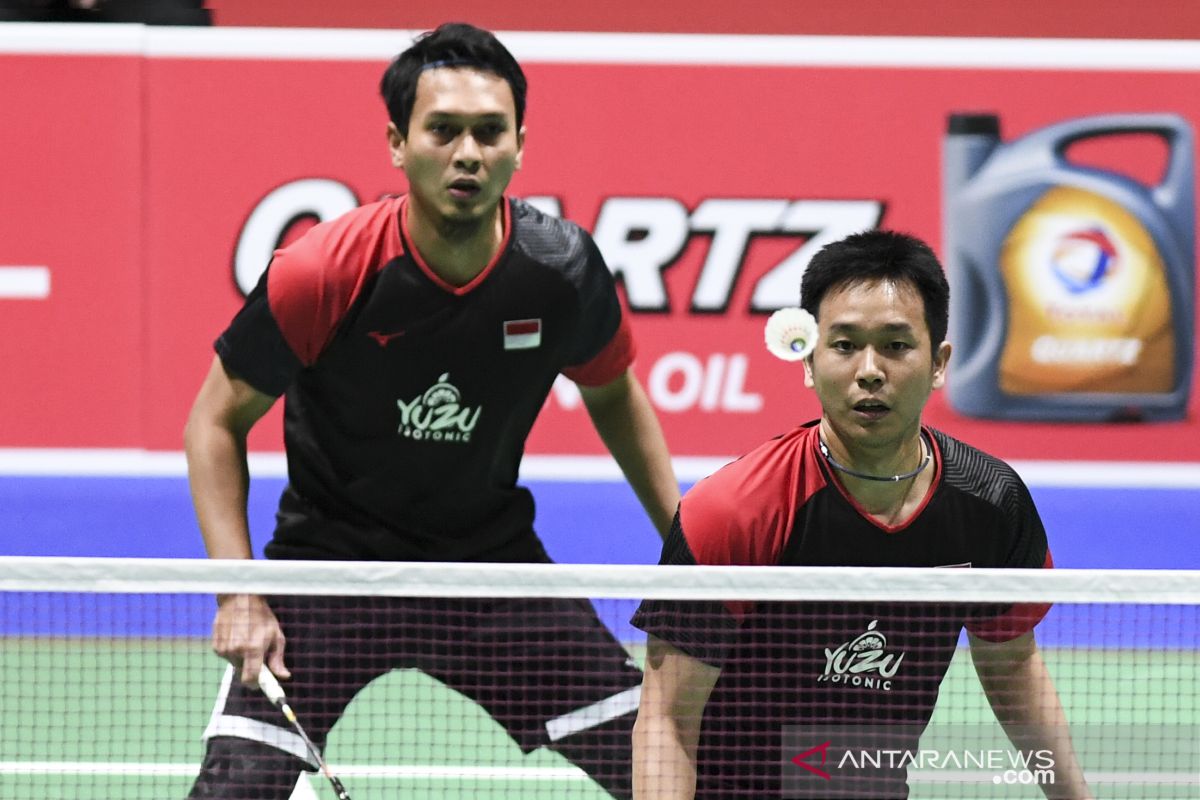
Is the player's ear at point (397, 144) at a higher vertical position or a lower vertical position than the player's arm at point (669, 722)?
higher

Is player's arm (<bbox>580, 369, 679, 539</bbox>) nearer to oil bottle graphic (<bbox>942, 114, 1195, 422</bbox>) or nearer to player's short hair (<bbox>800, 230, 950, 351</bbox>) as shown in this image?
player's short hair (<bbox>800, 230, 950, 351</bbox>)

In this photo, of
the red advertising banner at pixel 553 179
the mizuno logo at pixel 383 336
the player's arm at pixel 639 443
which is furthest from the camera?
the red advertising banner at pixel 553 179

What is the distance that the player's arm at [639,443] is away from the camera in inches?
157

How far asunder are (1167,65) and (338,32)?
9.50 ft

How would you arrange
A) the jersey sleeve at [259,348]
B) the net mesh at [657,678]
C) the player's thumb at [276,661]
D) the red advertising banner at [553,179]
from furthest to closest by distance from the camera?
1. the red advertising banner at [553,179]
2. the jersey sleeve at [259,348]
3. the player's thumb at [276,661]
4. the net mesh at [657,678]

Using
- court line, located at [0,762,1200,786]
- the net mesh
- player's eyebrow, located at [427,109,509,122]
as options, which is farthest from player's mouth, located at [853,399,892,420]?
court line, located at [0,762,1200,786]

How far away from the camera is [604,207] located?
6305mm

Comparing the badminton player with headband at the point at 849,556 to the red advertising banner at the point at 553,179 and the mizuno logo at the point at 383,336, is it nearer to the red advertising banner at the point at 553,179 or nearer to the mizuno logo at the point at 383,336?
the mizuno logo at the point at 383,336

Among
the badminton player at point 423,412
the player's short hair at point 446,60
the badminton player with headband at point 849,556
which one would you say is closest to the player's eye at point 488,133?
the badminton player at point 423,412

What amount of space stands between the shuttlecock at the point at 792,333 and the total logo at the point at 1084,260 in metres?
3.51

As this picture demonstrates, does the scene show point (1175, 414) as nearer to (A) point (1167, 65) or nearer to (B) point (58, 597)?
(A) point (1167, 65)

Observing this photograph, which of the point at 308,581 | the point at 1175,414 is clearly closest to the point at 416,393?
the point at 308,581

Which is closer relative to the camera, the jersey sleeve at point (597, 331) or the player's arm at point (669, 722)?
the player's arm at point (669, 722)

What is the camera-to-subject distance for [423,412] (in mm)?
3699
